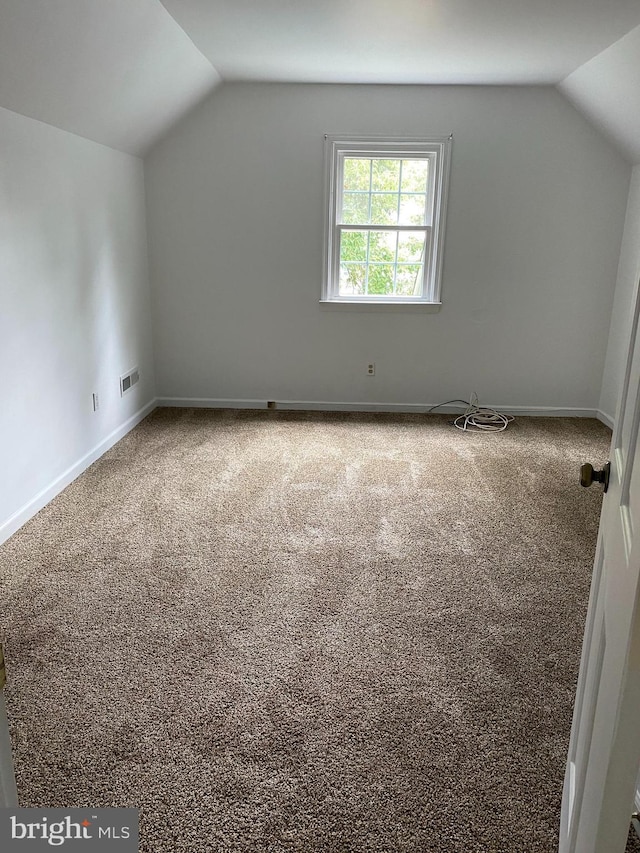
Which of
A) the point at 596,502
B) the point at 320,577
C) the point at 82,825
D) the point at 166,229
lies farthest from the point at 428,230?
the point at 82,825

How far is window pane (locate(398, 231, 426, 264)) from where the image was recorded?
497 cm

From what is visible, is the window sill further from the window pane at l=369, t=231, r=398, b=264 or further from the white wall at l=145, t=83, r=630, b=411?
the window pane at l=369, t=231, r=398, b=264

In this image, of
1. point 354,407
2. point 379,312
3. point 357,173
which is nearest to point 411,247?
point 379,312

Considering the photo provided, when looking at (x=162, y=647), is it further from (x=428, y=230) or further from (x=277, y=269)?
(x=428, y=230)

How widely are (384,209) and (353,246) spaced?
1.20ft

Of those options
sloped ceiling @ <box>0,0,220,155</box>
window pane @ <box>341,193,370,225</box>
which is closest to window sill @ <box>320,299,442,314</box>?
window pane @ <box>341,193,370,225</box>

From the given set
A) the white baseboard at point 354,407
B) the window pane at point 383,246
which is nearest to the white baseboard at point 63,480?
the white baseboard at point 354,407

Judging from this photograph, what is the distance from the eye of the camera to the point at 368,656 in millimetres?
2207

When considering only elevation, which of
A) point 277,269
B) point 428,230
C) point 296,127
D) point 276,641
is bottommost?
point 276,641

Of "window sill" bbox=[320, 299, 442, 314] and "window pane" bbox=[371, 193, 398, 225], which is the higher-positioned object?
"window pane" bbox=[371, 193, 398, 225]

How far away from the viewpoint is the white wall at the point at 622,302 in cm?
459

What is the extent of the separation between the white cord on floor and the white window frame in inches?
34.0

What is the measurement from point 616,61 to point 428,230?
1670mm

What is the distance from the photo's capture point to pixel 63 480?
3613 millimetres
